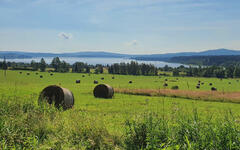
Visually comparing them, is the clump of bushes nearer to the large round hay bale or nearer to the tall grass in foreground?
the tall grass in foreground

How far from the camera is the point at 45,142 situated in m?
7.17

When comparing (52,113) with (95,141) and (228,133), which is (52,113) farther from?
(228,133)

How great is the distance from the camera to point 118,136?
7652 mm

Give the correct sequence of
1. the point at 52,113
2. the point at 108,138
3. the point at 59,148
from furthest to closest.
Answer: the point at 52,113 → the point at 108,138 → the point at 59,148

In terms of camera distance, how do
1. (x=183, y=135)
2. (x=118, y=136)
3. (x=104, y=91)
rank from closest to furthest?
(x=183, y=135) → (x=118, y=136) → (x=104, y=91)

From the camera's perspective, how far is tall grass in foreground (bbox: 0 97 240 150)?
5977 millimetres

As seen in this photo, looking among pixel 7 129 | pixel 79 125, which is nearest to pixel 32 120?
pixel 7 129

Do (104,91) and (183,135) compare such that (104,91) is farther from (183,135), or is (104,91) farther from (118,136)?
(183,135)


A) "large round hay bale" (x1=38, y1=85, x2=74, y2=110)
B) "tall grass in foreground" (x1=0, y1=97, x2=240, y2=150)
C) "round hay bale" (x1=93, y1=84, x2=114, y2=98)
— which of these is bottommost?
"round hay bale" (x1=93, y1=84, x2=114, y2=98)

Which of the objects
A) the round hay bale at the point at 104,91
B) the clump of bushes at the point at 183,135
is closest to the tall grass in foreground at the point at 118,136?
the clump of bushes at the point at 183,135

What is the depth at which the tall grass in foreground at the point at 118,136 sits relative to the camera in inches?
235

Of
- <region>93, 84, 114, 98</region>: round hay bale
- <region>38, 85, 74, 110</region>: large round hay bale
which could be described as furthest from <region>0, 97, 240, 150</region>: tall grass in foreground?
<region>93, 84, 114, 98</region>: round hay bale

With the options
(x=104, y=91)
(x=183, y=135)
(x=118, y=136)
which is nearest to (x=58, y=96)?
(x=118, y=136)

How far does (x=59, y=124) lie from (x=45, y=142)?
0.85 meters
